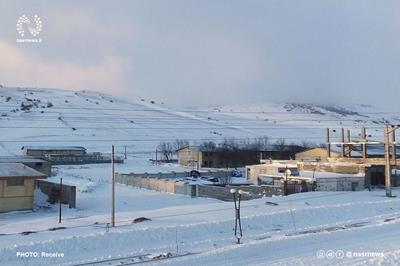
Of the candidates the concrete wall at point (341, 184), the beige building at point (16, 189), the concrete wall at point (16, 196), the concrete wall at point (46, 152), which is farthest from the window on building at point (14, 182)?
the concrete wall at point (46, 152)

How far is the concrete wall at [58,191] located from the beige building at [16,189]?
2.49m

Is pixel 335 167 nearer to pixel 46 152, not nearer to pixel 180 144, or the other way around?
pixel 46 152

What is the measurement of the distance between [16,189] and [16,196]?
0.48 meters

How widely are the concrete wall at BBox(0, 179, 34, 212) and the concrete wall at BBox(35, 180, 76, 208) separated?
282cm

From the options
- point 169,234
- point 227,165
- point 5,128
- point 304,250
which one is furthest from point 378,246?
point 5,128

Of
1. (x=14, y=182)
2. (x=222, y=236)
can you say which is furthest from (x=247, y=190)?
(x=222, y=236)

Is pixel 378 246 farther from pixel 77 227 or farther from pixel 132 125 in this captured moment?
pixel 132 125

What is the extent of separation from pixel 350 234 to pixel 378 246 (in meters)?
3.01

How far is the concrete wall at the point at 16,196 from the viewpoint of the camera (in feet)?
121

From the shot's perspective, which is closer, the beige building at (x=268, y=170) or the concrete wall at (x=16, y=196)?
the concrete wall at (x=16, y=196)

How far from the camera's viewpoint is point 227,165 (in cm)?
10694

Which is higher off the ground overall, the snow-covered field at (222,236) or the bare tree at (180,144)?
the bare tree at (180,144)

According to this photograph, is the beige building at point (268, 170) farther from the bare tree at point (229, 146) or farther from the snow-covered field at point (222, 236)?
the bare tree at point (229, 146)

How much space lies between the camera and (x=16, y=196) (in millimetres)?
37438
